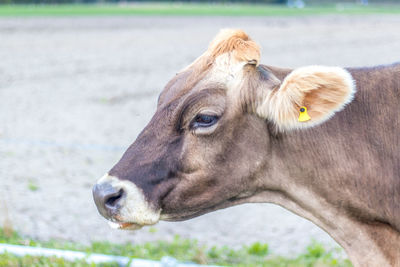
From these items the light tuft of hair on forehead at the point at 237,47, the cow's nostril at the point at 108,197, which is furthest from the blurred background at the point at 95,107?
the cow's nostril at the point at 108,197

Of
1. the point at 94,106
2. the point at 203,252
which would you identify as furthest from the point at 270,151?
Answer: the point at 94,106

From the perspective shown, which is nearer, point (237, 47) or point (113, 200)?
point (113, 200)

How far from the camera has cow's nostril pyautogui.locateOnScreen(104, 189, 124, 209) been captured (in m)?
2.94

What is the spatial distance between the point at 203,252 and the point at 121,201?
8.23ft

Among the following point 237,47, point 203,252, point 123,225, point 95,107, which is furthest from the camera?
point 95,107

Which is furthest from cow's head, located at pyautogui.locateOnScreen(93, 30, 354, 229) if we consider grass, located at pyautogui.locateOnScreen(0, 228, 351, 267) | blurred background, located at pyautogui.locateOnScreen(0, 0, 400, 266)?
blurred background, located at pyautogui.locateOnScreen(0, 0, 400, 266)

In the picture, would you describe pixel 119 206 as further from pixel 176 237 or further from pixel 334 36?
pixel 334 36

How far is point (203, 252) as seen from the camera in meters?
5.32

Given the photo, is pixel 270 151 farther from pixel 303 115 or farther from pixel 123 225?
pixel 123 225

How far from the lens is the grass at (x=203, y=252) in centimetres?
515

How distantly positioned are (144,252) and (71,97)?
8.48 m

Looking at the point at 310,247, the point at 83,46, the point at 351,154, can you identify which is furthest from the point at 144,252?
the point at 83,46

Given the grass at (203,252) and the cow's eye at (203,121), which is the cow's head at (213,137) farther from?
the grass at (203,252)

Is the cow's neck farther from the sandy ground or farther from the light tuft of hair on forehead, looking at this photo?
the sandy ground
